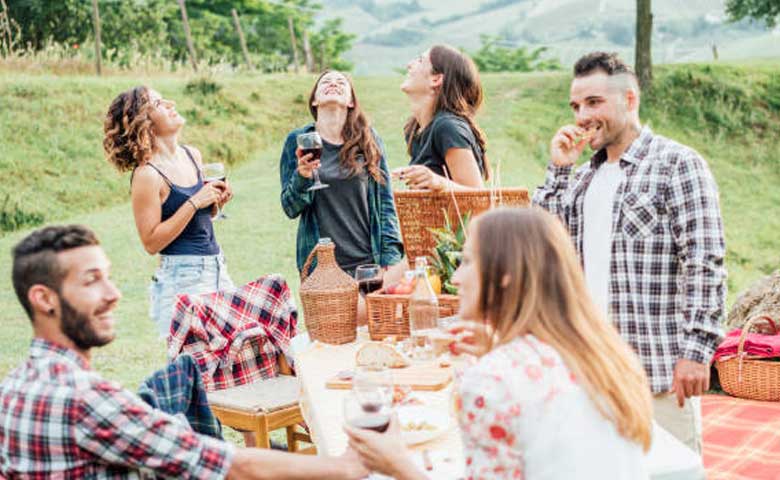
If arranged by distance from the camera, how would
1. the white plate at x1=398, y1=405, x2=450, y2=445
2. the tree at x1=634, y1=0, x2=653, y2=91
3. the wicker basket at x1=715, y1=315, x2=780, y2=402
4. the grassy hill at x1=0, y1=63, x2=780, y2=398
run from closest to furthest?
the white plate at x1=398, y1=405, x2=450, y2=445
the wicker basket at x1=715, y1=315, x2=780, y2=402
the grassy hill at x1=0, y1=63, x2=780, y2=398
the tree at x1=634, y1=0, x2=653, y2=91

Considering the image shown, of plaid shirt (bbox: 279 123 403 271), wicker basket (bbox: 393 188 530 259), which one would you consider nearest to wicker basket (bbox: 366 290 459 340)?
wicker basket (bbox: 393 188 530 259)

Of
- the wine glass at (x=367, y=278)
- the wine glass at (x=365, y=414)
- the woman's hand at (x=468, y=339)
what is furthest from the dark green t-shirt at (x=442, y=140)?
the wine glass at (x=365, y=414)

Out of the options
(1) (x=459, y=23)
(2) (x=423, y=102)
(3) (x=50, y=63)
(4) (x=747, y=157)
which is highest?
(1) (x=459, y=23)

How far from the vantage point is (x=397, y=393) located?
2803 mm

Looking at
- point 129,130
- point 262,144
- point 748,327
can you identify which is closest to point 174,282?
point 129,130

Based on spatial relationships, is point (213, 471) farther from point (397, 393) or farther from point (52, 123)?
point (52, 123)

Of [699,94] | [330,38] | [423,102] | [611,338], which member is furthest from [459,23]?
[611,338]

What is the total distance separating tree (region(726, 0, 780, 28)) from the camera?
15.4m

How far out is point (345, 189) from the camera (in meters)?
4.35

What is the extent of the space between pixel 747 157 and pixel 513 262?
44.5ft

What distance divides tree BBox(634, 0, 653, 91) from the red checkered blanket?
393 inches

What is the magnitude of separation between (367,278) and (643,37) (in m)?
11.9

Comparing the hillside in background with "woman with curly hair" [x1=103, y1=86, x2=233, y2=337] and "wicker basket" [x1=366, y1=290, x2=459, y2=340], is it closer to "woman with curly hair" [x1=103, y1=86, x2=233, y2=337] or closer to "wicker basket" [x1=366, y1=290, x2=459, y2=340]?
"woman with curly hair" [x1=103, y1=86, x2=233, y2=337]

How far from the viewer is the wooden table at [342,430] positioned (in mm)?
2234
